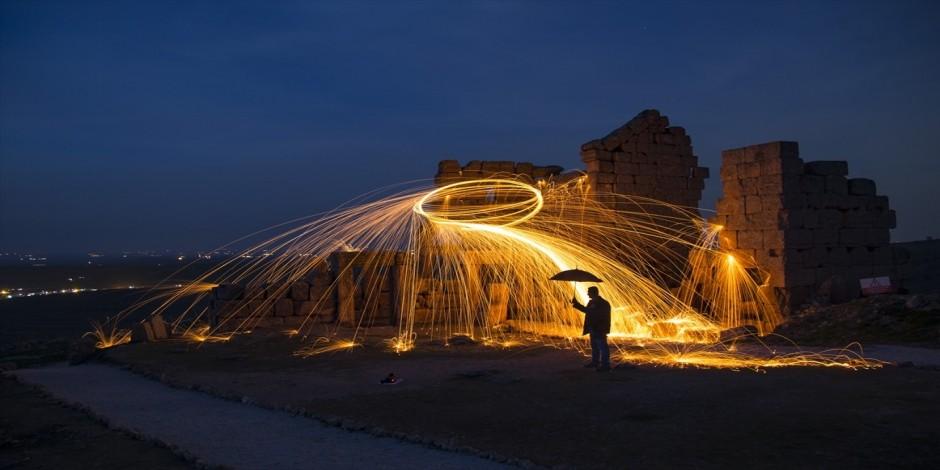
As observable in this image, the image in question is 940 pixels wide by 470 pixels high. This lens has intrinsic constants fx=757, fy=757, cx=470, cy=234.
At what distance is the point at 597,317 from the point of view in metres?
11.2

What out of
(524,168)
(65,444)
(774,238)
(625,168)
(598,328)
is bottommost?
(65,444)

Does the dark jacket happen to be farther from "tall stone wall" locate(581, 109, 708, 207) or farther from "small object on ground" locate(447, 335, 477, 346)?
"tall stone wall" locate(581, 109, 708, 207)

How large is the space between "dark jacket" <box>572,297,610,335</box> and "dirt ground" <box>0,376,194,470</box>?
6269 millimetres

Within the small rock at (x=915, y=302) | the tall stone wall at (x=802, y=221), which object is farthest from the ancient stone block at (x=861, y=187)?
the small rock at (x=915, y=302)

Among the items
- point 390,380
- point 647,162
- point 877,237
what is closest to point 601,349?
point 390,380

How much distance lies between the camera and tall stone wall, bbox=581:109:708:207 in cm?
→ 1845

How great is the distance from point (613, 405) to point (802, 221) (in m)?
8.75

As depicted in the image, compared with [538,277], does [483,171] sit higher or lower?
higher

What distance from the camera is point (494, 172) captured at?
836 inches

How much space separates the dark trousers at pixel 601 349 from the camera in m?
11.0

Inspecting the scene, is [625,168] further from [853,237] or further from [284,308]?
[284,308]

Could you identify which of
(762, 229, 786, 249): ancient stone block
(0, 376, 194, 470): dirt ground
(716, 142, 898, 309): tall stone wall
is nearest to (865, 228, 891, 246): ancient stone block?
(716, 142, 898, 309): tall stone wall

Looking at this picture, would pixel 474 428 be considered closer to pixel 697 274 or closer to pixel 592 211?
pixel 697 274

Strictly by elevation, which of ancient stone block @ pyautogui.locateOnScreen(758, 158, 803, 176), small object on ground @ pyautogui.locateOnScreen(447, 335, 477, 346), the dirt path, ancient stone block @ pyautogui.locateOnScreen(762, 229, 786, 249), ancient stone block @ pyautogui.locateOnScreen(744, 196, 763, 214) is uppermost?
ancient stone block @ pyautogui.locateOnScreen(758, 158, 803, 176)
